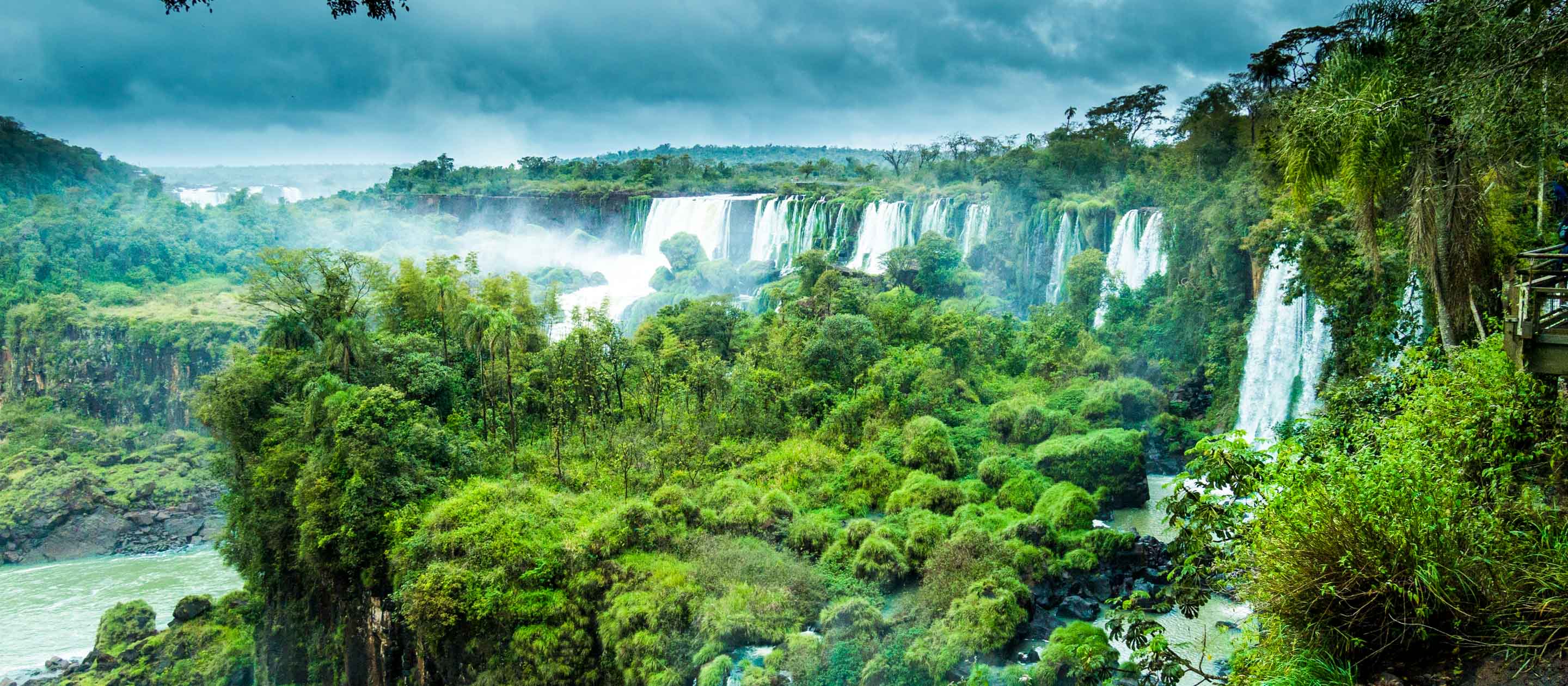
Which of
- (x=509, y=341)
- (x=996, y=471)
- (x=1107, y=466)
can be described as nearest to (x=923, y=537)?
(x=996, y=471)

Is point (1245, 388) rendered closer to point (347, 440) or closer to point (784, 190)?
point (347, 440)

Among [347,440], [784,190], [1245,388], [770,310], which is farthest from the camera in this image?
[784,190]

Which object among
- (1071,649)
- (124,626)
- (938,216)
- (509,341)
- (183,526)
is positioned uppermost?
(938,216)

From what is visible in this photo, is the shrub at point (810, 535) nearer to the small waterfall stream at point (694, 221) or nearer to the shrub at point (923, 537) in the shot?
the shrub at point (923, 537)

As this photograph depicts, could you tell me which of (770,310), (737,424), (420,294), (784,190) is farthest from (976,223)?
(420,294)

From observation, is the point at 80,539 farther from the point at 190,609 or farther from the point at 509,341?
the point at 509,341

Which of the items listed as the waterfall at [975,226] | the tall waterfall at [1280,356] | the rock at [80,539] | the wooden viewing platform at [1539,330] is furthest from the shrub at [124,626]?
the waterfall at [975,226]
